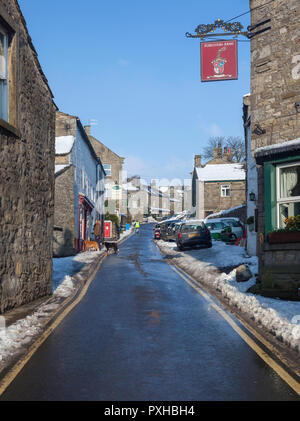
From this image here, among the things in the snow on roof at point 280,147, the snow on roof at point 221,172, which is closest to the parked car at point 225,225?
the snow on roof at point 221,172

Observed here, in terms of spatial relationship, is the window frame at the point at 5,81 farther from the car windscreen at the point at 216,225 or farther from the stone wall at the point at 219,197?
the stone wall at the point at 219,197

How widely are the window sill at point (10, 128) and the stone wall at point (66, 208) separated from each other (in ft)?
54.9

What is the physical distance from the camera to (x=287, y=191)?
12117mm

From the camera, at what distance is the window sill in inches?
373

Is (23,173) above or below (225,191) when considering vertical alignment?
below

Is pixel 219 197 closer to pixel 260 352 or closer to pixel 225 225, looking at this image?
pixel 225 225

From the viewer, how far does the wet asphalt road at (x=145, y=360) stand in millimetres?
4910

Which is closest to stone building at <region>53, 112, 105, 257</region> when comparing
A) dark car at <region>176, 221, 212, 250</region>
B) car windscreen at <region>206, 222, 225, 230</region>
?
dark car at <region>176, 221, 212, 250</region>

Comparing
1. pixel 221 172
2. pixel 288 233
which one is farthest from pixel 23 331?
pixel 221 172

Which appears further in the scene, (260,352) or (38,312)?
(38,312)

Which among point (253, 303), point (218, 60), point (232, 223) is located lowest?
point (253, 303)

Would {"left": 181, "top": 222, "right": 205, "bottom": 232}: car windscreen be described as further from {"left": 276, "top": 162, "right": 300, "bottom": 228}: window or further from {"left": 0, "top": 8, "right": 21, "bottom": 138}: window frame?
{"left": 0, "top": 8, "right": 21, "bottom": 138}: window frame

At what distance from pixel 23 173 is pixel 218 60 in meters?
7.24

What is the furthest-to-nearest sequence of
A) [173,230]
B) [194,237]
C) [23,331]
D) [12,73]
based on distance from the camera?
[173,230]
[194,237]
[12,73]
[23,331]
